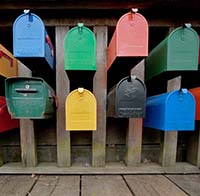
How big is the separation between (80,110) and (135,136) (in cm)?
36

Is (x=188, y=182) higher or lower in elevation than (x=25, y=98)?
lower

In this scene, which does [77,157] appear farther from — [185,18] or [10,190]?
[185,18]

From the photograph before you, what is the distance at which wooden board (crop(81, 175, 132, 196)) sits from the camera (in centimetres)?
70

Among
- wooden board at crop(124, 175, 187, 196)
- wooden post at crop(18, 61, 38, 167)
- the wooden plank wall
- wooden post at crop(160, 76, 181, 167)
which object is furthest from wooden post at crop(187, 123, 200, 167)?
wooden post at crop(18, 61, 38, 167)

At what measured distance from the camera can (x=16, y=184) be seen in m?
0.78

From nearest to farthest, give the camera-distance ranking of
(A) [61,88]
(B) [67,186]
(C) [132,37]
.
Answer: (C) [132,37]
(B) [67,186]
(A) [61,88]

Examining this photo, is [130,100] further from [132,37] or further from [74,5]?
[74,5]

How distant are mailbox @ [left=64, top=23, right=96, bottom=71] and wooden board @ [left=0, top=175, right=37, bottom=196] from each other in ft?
1.67

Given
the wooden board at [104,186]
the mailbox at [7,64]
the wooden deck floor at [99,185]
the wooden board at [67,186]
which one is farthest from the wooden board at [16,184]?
the mailbox at [7,64]

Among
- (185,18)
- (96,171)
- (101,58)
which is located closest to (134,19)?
(101,58)

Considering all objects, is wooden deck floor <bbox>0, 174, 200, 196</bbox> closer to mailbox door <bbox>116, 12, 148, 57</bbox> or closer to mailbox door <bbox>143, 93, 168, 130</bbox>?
mailbox door <bbox>143, 93, 168, 130</bbox>

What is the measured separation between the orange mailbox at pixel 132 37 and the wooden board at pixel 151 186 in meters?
0.52

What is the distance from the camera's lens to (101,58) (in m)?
0.91

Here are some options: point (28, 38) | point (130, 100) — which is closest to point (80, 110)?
point (130, 100)
